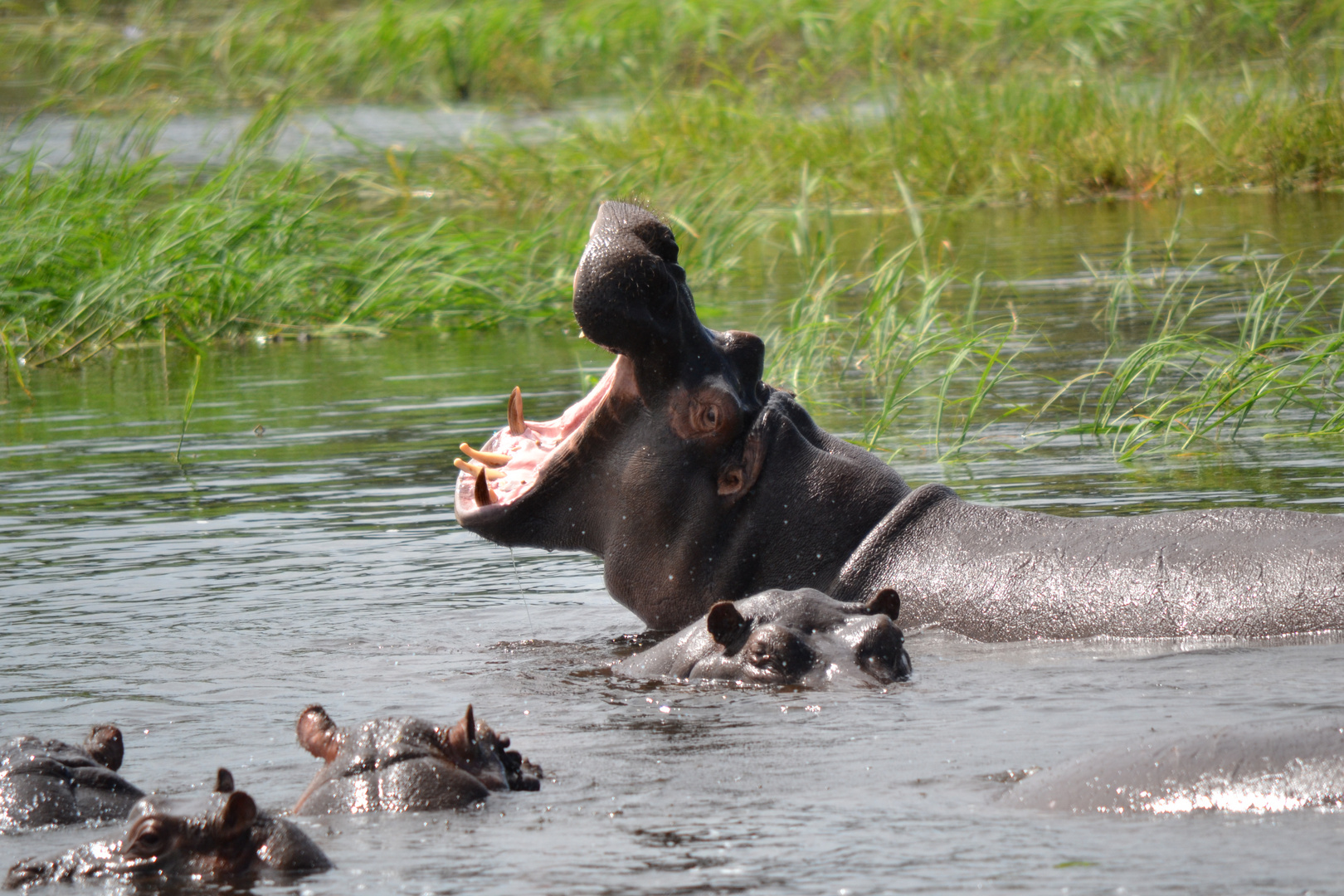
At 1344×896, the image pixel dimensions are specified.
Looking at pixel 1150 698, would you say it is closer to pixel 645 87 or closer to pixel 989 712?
pixel 989 712

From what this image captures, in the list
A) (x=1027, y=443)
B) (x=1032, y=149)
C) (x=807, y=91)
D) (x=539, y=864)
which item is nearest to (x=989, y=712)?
(x=539, y=864)

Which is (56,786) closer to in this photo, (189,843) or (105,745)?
(105,745)

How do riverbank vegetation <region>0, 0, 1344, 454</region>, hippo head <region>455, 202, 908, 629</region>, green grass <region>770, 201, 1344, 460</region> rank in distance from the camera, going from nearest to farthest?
hippo head <region>455, 202, 908, 629</region>, green grass <region>770, 201, 1344, 460</region>, riverbank vegetation <region>0, 0, 1344, 454</region>

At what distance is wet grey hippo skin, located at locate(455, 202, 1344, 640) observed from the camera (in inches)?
159

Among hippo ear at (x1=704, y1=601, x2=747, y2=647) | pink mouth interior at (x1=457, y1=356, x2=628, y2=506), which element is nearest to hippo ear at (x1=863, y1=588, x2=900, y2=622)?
hippo ear at (x1=704, y1=601, x2=747, y2=647)

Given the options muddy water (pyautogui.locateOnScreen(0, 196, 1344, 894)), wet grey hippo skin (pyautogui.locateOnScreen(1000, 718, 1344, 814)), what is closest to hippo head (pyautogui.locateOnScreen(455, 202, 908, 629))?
muddy water (pyautogui.locateOnScreen(0, 196, 1344, 894))

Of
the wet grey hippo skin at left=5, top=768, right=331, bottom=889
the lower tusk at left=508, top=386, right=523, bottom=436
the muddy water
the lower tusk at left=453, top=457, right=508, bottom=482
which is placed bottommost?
the muddy water

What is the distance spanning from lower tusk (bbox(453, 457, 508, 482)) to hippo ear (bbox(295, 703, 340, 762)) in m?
1.18

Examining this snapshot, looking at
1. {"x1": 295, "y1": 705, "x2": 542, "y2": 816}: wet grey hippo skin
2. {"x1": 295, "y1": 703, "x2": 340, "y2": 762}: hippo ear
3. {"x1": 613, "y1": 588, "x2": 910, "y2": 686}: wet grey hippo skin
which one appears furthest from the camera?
{"x1": 613, "y1": 588, "x2": 910, "y2": 686}: wet grey hippo skin

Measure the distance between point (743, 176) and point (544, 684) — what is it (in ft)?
31.3

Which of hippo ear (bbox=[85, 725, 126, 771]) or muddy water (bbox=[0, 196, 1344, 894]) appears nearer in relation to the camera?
muddy water (bbox=[0, 196, 1344, 894])

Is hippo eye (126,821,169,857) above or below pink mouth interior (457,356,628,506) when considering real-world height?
below

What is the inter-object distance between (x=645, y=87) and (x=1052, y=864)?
17675 mm

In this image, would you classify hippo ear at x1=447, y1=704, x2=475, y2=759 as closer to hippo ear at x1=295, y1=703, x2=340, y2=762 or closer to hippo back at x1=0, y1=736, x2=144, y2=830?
hippo ear at x1=295, y1=703, x2=340, y2=762
